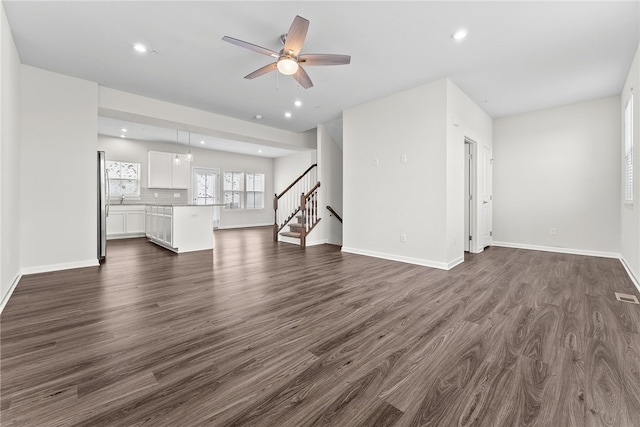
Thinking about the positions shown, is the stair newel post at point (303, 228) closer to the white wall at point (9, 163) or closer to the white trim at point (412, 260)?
the white trim at point (412, 260)

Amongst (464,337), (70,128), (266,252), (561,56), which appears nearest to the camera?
(464,337)

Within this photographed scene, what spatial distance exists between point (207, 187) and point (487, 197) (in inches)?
334

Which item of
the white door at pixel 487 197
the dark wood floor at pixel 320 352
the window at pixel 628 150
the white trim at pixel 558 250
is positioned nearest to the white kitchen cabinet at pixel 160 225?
the dark wood floor at pixel 320 352

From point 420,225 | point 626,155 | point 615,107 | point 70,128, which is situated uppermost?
point 615,107

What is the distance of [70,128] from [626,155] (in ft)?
26.6

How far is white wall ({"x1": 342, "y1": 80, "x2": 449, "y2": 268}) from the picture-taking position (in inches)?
162

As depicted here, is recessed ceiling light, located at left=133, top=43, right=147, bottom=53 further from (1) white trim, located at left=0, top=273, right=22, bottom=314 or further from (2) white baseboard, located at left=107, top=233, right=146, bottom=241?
(2) white baseboard, located at left=107, top=233, right=146, bottom=241

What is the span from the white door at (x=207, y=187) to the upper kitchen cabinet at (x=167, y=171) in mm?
656

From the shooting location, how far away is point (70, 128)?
13.0ft

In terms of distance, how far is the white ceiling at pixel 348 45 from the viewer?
8.42 ft

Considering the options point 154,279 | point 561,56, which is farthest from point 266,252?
point 561,56

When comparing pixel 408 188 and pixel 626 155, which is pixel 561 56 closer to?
pixel 626 155

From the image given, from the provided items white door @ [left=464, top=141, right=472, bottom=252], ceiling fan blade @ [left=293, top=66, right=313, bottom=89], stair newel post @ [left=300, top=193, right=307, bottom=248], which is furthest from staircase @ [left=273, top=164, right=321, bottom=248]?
ceiling fan blade @ [left=293, top=66, right=313, bottom=89]

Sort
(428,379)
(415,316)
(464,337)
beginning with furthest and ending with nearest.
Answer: (415,316) → (464,337) → (428,379)
